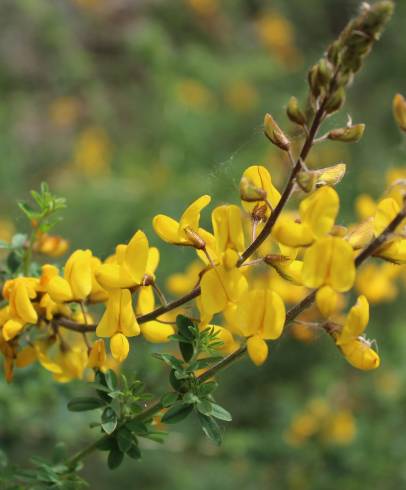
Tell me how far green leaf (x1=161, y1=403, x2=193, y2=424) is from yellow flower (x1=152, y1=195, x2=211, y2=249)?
0.30 m

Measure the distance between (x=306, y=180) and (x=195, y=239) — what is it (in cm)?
24

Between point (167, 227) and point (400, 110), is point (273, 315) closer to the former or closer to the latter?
point (167, 227)

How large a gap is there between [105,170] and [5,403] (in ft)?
13.1

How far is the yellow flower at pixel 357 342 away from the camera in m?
1.26

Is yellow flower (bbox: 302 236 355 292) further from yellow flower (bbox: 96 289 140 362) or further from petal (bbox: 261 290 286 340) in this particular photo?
yellow flower (bbox: 96 289 140 362)

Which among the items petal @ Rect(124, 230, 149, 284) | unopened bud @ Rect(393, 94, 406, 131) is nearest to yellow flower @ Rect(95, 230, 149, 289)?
petal @ Rect(124, 230, 149, 284)

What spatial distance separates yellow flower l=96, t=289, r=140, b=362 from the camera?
4.48 feet

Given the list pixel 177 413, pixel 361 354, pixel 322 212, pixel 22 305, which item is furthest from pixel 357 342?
pixel 22 305

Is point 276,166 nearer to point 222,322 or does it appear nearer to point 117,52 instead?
point 222,322

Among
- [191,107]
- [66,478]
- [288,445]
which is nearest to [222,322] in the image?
[288,445]

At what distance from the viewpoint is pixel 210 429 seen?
1352 mm

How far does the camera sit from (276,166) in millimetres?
4574

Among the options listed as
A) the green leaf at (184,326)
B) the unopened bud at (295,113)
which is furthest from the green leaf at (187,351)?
the unopened bud at (295,113)

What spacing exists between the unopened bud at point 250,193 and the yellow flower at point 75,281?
36 centimetres
